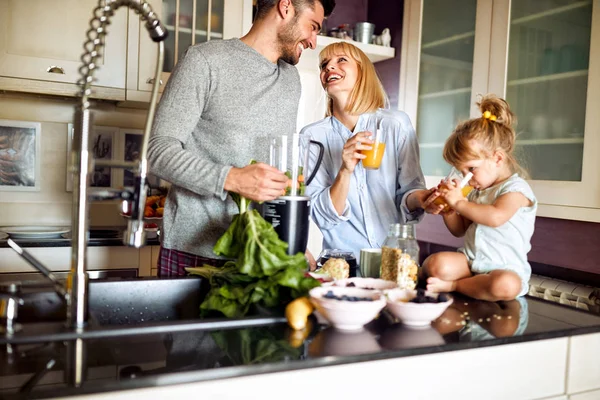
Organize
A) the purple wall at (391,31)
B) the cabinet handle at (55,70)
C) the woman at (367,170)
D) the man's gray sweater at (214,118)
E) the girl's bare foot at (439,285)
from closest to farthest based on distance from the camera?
the girl's bare foot at (439,285)
the man's gray sweater at (214,118)
the woman at (367,170)
the cabinet handle at (55,70)
the purple wall at (391,31)

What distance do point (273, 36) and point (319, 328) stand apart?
0.93 metres

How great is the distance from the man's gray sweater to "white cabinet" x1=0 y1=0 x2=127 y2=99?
1195 millimetres

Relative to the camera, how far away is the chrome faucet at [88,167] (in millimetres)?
931

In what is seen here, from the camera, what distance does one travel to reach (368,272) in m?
1.42

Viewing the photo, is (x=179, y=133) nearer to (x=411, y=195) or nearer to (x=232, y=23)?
(x=411, y=195)

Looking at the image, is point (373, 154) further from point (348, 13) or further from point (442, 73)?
point (348, 13)

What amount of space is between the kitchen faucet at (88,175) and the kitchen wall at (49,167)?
2048mm

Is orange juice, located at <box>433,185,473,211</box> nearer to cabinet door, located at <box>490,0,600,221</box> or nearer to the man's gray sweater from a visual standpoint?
the man's gray sweater

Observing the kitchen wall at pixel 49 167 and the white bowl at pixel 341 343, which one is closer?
the white bowl at pixel 341 343

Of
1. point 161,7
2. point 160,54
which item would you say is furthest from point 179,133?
point 161,7

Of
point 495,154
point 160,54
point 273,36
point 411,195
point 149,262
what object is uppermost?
point 273,36

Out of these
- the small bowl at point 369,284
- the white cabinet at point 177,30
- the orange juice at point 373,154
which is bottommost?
the small bowl at point 369,284

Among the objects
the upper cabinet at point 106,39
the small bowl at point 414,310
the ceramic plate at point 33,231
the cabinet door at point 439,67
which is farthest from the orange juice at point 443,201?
the ceramic plate at point 33,231

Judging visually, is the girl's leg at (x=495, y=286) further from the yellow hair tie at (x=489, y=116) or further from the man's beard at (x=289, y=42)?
the man's beard at (x=289, y=42)
